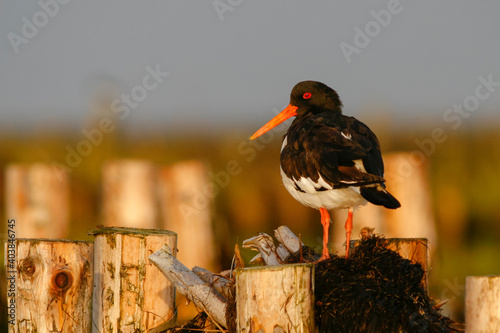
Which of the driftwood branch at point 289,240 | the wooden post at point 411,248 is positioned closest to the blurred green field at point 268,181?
the driftwood branch at point 289,240

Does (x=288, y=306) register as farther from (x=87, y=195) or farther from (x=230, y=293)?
(x=87, y=195)

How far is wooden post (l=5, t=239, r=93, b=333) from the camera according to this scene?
6.71m

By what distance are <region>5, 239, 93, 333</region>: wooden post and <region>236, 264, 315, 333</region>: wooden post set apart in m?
2.05

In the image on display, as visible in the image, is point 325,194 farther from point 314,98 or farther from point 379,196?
point 314,98

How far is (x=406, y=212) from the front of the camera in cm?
1345

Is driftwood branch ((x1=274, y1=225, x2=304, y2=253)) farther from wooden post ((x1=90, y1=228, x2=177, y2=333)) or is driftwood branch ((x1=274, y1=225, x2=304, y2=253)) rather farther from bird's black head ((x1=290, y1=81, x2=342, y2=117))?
bird's black head ((x1=290, y1=81, x2=342, y2=117))

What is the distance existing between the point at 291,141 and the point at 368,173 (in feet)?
3.76

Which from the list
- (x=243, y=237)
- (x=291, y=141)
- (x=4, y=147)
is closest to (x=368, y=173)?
(x=291, y=141)

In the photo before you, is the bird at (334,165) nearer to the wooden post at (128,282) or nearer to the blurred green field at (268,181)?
the wooden post at (128,282)

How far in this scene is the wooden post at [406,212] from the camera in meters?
13.3

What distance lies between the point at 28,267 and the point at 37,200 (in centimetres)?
681

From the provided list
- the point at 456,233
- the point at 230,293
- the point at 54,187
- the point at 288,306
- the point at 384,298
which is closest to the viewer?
the point at 288,306

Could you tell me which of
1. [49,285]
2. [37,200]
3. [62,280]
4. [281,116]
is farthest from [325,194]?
[37,200]

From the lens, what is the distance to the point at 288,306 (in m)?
5.44
